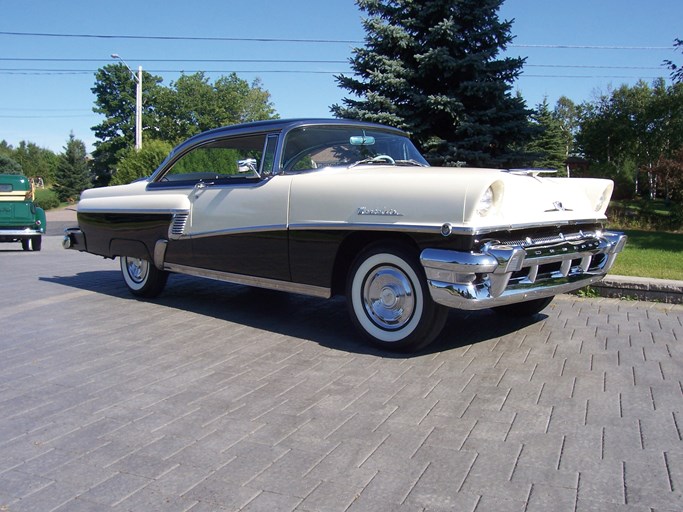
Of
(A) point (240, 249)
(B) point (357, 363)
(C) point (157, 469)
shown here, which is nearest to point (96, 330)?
(A) point (240, 249)

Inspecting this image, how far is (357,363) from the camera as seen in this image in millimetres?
4352

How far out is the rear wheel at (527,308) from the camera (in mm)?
5571

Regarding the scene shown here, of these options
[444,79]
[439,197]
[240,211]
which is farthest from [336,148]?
[444,79]

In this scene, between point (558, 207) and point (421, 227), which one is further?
point (558, 207)

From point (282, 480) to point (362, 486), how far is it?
0.35 meters

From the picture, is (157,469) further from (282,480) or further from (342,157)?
(342,157)

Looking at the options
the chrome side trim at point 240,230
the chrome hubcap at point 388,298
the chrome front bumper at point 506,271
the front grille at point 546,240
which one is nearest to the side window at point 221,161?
the chrome side trim at point 240,230

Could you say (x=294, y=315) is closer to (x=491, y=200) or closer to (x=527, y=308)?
(x=527, y=308)

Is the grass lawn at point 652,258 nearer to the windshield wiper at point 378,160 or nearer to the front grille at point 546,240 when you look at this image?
the front grille at point 546,240

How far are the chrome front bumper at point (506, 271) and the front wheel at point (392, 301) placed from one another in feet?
0.77

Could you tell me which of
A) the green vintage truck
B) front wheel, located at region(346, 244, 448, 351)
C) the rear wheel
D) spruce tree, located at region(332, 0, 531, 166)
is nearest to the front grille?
front wheel, located at region(346, 244, 448, 351)

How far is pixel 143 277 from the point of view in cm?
675

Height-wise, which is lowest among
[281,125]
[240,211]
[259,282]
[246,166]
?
[259,282]

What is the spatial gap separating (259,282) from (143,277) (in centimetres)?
204
